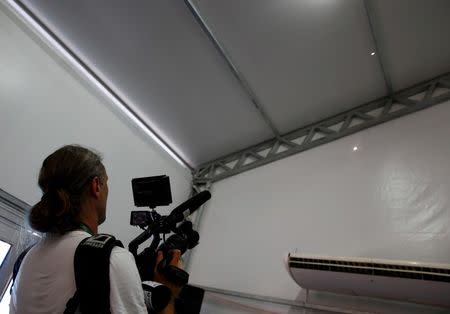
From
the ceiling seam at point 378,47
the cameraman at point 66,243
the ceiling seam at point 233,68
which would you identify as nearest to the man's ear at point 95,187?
the cameraman at point 66,243

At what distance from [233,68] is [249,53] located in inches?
7.5

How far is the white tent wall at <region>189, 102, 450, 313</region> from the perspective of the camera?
245cm

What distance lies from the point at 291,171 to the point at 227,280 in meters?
1.18

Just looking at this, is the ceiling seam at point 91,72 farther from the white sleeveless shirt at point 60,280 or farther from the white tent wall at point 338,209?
the white sleeveless shirt at point 60,280

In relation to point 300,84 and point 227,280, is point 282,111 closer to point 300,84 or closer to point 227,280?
point 300,84

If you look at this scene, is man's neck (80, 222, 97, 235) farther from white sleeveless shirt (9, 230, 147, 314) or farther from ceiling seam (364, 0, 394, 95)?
ceiling seam (364, 0, 394, 95)

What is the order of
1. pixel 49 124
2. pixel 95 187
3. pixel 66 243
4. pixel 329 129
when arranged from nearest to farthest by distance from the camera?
pixel 66 243, pixel 95 187, pixel 49 124, pixel 329 129

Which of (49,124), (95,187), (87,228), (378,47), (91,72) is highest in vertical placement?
(378,47)

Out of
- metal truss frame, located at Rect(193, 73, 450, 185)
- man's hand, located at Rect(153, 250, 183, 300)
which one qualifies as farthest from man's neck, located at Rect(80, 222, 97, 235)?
metal truss frame, located at Rect(193, 73, 450, 185)

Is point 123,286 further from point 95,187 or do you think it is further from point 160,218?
point 160,218

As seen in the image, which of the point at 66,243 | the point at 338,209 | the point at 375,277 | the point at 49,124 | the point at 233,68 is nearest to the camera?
the point at 66,243

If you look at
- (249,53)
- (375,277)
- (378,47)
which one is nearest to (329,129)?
(378,47)

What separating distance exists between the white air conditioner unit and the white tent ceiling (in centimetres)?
155

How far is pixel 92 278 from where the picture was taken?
0.72 meters
